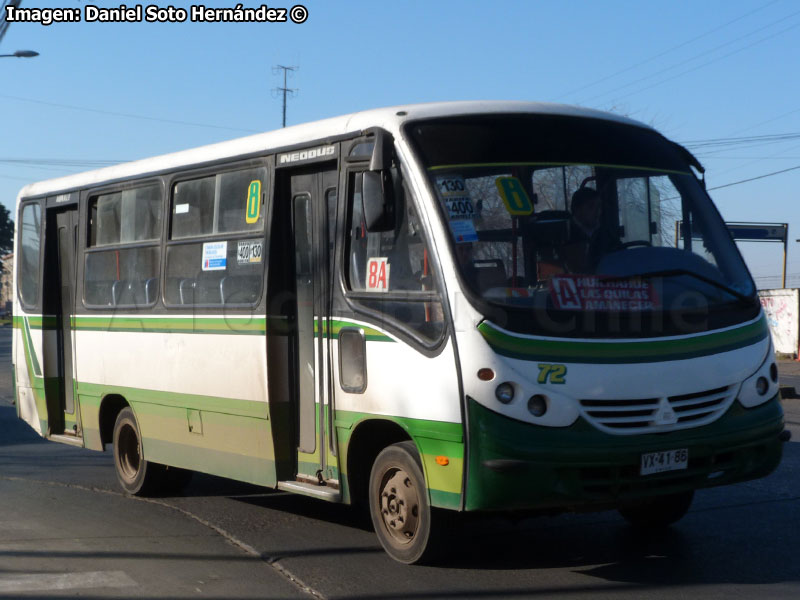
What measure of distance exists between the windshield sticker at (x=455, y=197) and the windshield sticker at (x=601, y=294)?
2.14 ft

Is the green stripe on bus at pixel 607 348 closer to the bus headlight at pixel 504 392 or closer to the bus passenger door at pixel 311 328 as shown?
the bus headlight at pixel 504 392

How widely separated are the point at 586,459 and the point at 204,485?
18.2 ft

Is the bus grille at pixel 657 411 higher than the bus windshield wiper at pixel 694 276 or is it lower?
lower

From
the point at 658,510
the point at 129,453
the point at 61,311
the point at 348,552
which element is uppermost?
the point at 61,311

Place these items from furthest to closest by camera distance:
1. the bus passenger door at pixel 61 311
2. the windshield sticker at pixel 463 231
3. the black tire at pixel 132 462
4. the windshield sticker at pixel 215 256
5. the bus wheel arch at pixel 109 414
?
the bus passenger door at pixel 61 311
the bus wheel arch at pixel 109 414
the black tire at pixel 132 462
the windshield sticker at pixel 215 256
the windshield sticker at pixel 463 231

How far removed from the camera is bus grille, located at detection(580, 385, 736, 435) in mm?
6195

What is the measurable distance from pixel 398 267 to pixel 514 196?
828 mm

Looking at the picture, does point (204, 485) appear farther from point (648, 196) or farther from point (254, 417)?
point (648, 196)

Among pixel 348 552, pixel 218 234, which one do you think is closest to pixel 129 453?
pixel 218 234

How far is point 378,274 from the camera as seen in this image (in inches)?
277

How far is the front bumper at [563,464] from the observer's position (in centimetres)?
603

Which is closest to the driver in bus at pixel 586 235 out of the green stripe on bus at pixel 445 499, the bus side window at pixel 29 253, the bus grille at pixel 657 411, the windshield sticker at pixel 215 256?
the bus grille at pixel 657 411

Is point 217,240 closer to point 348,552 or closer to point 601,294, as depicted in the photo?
point 348,552

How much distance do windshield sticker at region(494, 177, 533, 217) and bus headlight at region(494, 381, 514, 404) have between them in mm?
1093
